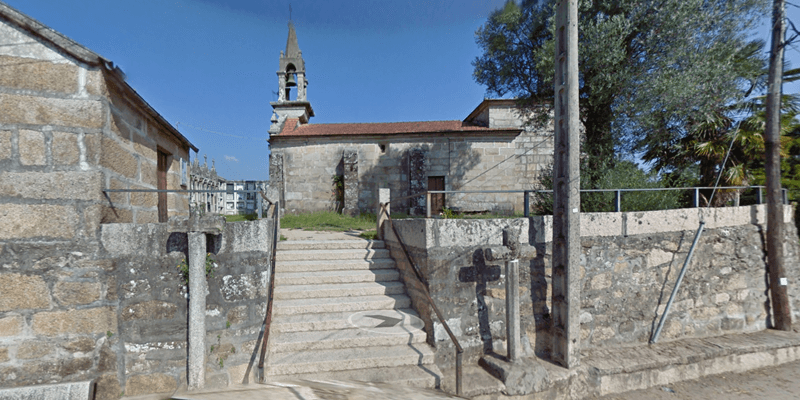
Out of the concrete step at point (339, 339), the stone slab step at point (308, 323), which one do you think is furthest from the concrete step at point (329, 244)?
the concrete step at point (339, 339)

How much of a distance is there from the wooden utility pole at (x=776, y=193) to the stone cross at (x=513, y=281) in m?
5.17

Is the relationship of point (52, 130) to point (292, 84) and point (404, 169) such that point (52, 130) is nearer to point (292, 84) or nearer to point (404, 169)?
point (404, 169)

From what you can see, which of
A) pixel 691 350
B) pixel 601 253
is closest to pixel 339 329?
pixel 601 253

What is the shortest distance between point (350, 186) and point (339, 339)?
1023 centimetres

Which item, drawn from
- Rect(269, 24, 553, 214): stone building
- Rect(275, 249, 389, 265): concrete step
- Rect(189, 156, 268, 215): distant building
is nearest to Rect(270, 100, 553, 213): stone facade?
Rect(269, 24, 553, 214): stone building

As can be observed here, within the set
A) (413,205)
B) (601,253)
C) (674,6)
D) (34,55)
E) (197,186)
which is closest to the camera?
(34,55)

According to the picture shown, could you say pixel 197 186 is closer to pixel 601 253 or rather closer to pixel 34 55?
pixel 34 55

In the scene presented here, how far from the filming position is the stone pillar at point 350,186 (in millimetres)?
13836

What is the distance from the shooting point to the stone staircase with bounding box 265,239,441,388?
3719 millimetres

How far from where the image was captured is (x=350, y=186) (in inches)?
546

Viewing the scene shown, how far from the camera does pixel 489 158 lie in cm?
1426

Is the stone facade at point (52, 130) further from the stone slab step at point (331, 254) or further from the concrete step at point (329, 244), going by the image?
the concrete step at point (329, 244)

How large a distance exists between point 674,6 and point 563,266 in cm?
682

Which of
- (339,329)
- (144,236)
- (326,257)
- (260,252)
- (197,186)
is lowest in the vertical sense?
(339,329)
